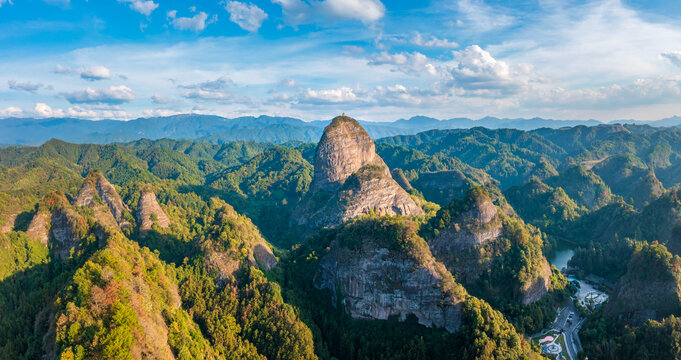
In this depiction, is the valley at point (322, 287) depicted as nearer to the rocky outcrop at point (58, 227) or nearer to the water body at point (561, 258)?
the rocky outcrop at point (58, 227)

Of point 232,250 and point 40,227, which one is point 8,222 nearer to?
point 40,227

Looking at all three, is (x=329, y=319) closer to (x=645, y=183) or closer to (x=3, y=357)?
(x=3, y=357)

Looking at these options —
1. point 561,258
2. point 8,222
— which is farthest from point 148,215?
point 561,258

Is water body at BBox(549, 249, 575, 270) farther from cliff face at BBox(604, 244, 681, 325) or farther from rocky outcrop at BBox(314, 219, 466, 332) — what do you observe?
rocky outcrop at BBox(314, 219, 466, 332)

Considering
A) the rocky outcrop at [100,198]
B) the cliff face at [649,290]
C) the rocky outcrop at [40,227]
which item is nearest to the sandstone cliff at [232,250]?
the rocky outcrop at [100,198]

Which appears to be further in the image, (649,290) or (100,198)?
(100,198)

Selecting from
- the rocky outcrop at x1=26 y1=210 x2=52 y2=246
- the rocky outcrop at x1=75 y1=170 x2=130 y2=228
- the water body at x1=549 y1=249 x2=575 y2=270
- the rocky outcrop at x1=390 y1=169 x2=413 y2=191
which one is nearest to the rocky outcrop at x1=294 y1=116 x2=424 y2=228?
the rocky outcrop at x1=390 y1=169 x2=413 y2=191
